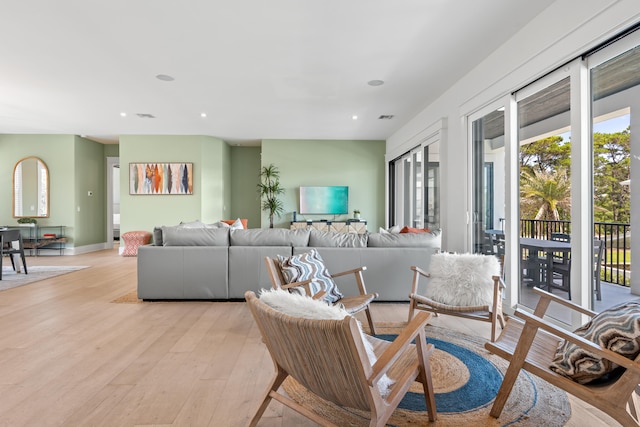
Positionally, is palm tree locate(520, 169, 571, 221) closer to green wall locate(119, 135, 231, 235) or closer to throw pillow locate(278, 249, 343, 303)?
throw pillow locate(278, 249, 343, 303)

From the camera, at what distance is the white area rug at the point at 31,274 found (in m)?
4.72

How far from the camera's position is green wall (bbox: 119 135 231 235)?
806 cm

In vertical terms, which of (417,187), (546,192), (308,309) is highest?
(417,187)

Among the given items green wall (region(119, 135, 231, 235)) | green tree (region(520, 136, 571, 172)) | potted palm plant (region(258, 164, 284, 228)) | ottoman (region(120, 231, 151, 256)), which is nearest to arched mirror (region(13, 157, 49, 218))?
green wall (region(119, 135, 231, 235))

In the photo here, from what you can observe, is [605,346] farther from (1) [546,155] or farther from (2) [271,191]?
(2) [271,191]

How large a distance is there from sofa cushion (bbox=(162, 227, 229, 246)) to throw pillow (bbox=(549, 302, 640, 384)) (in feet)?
10.5

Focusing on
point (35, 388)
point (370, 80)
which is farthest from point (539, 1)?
point (35, 388)

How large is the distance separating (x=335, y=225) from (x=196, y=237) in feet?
15.5

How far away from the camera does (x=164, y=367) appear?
7.43ft

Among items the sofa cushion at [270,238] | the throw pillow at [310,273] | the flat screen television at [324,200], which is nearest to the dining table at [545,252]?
the throw pillow at [310,273]

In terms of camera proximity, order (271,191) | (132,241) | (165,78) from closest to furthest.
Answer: (165,78) < (132,241) < (271,191)

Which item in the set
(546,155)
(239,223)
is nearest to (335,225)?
(239,223)

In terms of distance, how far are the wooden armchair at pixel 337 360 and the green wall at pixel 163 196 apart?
7220mm

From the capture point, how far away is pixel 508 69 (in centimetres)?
346
